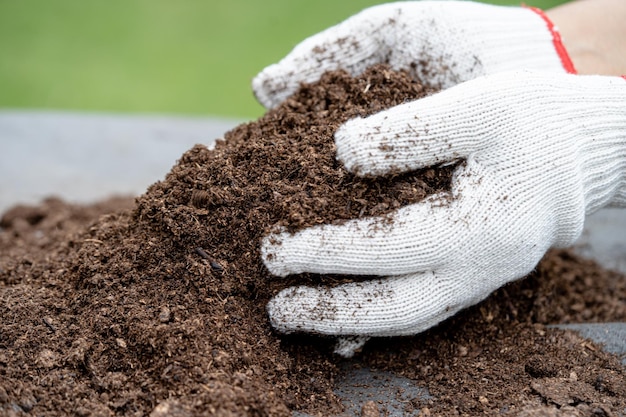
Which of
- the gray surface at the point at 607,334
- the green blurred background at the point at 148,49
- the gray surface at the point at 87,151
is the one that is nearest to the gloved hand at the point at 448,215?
the gray surface at the point at 607,334

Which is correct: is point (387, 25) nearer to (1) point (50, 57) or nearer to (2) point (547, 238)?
(2) point (547, 238)

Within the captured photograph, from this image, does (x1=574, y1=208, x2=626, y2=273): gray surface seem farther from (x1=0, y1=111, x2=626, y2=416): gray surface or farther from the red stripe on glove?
the red stripe on glove

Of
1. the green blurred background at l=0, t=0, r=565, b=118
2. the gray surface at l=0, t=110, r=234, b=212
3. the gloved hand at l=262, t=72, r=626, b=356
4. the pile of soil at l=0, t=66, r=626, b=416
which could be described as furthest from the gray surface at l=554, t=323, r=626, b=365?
the green blurred background at l=0, t=0, r=565, b=118

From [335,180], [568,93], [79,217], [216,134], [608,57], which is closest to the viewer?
[335,180]

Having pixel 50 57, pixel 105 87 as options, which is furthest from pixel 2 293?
pixel 50 57

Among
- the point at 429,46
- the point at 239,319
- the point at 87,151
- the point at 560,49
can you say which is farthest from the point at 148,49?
the point at 239,319

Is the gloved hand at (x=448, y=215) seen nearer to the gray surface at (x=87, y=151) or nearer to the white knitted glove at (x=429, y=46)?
the white knitted glove at (x=429, y=46)

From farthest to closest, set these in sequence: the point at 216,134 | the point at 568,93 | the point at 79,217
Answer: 1. the point at 216,134
2. the point at 79,217
3. the point at 568,93

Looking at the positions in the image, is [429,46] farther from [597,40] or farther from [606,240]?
[606,240]
